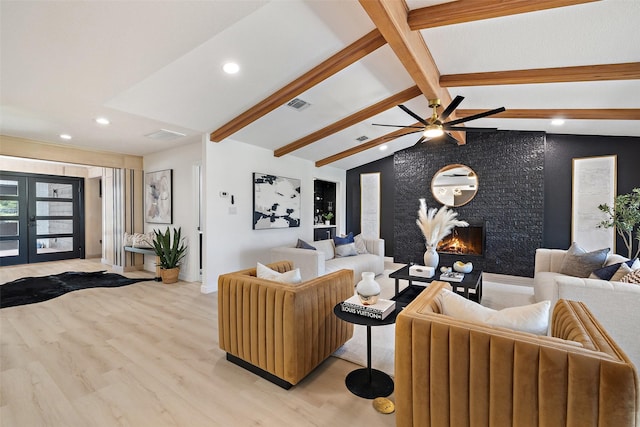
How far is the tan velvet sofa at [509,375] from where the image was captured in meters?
1.06

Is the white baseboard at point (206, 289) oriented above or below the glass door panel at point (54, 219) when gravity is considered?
below

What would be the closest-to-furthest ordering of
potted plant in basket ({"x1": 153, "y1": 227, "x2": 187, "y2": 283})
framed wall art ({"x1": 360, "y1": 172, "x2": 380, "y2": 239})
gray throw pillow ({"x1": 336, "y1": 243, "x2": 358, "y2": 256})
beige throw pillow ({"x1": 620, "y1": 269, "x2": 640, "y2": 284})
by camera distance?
beige throw pillow ({"x1": 620, "y1": 269, "x2": 640, "y2": 284})
potted plant in basket ({"x1": 153, "y1": 227, "x2": 187, "y2": 283})
gray throw pillow ({"x1": 336, "y1": 243, "x2": 358, "y2": 256})
framed wall art ({"x1": 360, "y1": 172, "x2": 380, "y2": 239})

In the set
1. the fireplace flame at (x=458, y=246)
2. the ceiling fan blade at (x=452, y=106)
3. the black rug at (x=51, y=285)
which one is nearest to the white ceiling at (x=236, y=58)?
the ceiling fan blade at (x=452, y=106)

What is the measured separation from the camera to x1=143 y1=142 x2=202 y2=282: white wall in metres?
5.17

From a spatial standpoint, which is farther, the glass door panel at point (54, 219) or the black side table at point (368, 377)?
the glass door panel at point (54, 219)

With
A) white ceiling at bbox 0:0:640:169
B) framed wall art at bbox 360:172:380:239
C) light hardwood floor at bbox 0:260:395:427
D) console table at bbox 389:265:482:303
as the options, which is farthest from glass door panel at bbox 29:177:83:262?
console table at bbox 389:265:482:303

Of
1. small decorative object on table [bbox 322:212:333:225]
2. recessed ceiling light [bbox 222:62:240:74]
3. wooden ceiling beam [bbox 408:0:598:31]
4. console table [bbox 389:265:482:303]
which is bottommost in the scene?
console table [bbox 389:265:482:303]

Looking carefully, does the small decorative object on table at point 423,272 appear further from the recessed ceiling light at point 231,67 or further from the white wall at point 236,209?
the recessed ceiling light at point 231,67

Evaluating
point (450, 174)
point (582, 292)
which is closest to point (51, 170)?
point (450, 174)

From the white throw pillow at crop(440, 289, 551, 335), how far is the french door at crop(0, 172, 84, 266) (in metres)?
9.15

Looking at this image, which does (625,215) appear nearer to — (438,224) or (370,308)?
(438,224)

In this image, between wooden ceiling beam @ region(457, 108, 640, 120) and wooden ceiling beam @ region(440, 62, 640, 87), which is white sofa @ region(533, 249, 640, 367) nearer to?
wooden ceiling beam @ region(440, 62, 640, 87)

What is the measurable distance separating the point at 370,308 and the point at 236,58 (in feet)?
8.59

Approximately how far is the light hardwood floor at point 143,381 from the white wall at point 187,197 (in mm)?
1724
